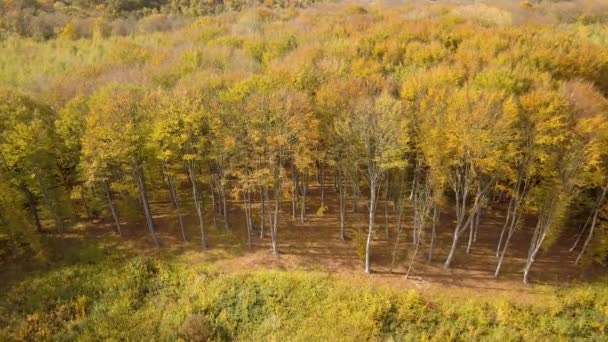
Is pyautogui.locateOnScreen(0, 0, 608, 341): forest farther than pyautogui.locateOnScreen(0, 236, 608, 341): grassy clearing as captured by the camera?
Yes

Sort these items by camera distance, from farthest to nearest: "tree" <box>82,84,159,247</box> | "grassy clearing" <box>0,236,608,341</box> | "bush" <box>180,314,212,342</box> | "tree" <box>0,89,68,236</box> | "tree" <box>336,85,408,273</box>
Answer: "tree" <box>0,89,68,236</box>, "tree" <box>82,84,159,247</box>, "tree" <box>336,85,408,273</box>, "bush" <box>180,314,212,342</box>, "grassy clearing" <box>0,236,608,341</box>

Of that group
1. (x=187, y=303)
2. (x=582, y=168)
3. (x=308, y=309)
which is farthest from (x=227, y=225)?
(x=582, y=168)

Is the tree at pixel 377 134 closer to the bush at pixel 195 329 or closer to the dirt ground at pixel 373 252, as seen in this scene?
the dirt ground at pixel 373 252

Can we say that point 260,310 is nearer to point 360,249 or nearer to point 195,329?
point 195,329

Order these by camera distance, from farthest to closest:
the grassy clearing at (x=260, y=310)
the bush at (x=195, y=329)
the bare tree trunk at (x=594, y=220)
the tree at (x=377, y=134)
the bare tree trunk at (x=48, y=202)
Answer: the bare tree trunk at (x=48, y=202)
the bare tree trunk at (x=594, y=220)
the tree at (x=377, y=134)
the bush at (x=195, y=329)
the grassy clearing at (x=260, y=310)

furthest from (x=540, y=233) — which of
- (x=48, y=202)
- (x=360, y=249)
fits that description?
(x=48, y=202)

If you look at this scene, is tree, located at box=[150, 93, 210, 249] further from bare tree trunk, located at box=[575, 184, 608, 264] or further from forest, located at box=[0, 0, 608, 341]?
bare tree trunk, located at box=[575, 184, 608, 264]

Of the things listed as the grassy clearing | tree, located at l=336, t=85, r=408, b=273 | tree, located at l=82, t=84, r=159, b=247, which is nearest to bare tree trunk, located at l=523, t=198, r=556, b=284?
the grassy clearing

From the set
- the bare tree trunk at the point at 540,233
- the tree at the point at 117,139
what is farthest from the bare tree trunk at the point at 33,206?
the bare tree trunk at the point at 540,233
